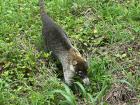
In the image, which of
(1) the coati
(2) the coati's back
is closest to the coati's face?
(1) the coati

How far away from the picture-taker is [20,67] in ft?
17.8

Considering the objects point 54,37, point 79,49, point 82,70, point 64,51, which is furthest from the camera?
point 79,49

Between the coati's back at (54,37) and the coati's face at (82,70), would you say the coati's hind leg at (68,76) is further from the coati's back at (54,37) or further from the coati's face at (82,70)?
the coati's back at (54,37)

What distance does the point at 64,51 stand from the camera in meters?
5.41

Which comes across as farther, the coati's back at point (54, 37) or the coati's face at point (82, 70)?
the coati's back at point (54, 37)

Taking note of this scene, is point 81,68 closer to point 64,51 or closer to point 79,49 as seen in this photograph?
point 64,51

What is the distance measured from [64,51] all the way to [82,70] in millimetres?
423

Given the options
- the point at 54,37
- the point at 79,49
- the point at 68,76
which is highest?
the point at 54,37

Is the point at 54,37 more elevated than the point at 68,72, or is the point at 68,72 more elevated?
the point at 54,37

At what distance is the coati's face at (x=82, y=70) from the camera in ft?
16.8

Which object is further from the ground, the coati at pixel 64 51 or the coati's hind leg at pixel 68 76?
the coati at pixel 64 51

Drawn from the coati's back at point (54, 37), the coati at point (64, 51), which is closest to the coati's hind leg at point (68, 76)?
the coati at point (64, 51)

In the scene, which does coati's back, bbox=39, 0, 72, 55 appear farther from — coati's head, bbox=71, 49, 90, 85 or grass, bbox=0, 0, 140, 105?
coati's head, bbox=71, 49, 90, 85

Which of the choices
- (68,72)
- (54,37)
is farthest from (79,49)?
(68,72)
